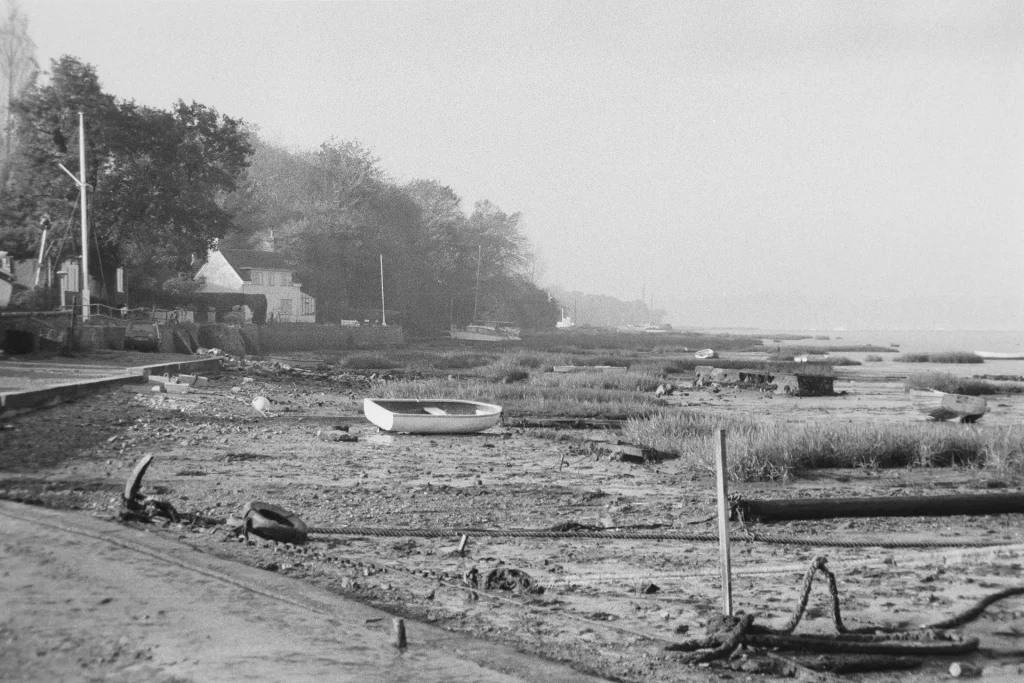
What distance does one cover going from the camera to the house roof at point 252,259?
81.9 meters

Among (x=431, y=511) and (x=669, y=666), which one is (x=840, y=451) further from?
(x=669, y=666)

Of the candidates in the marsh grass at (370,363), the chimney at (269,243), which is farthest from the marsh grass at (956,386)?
the chimney at (269,243)

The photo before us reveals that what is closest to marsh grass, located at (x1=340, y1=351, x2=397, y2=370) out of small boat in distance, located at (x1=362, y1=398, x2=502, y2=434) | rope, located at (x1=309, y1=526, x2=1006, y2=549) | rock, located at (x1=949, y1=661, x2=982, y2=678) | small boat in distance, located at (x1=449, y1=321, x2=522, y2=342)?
small boat in distance, located at (x1=362, y1=398, x2=502, y2=434)

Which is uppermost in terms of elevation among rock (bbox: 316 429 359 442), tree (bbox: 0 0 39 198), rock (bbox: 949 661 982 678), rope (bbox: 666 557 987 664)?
tree (bbox: 0 0 39 198)

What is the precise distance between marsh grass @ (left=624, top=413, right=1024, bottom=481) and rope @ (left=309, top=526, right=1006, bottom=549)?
460cm

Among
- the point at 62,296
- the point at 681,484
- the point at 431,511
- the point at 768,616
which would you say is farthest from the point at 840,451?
the point at 62,296

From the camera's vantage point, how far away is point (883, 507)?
39.5ft

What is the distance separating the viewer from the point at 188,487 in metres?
13.8

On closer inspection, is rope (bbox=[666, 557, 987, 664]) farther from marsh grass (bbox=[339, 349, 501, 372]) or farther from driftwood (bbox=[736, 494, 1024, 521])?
marsh grass (bbox=[339, 349, 501, 372])

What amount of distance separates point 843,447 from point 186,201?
4699cm

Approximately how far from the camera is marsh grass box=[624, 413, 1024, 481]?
16.1 m

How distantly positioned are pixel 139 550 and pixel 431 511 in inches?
156

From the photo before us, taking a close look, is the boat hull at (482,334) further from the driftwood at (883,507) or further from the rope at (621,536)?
the rope at (621,536)

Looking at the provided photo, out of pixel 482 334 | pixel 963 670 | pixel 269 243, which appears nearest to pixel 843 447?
pixel 963 670
